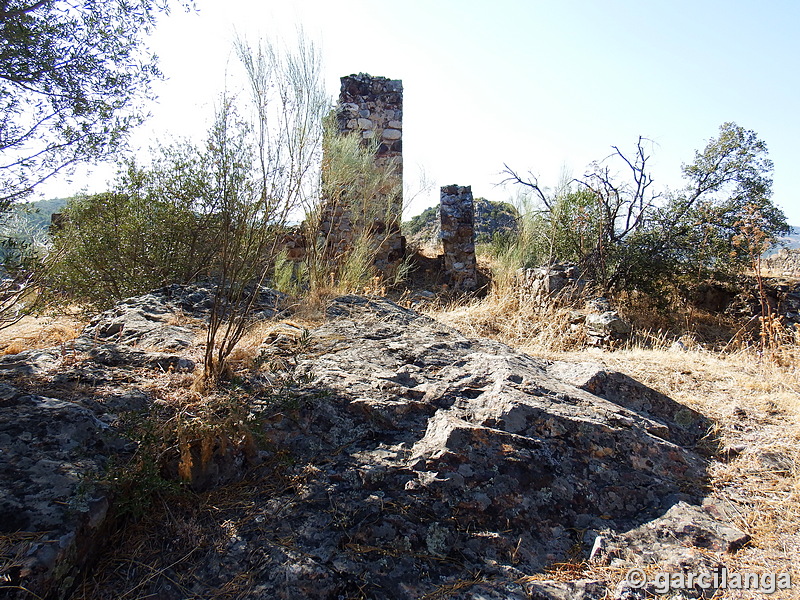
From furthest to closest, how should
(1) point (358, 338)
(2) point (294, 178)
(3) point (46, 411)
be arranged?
(1) point (358, 338) < (2) point (294, 178) < (3) point (46, 411)

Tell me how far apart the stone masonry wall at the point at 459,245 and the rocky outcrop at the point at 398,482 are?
5791 millimetres

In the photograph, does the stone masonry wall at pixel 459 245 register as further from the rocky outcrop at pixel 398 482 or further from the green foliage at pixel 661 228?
the rocky outcrop at pixel 398 482

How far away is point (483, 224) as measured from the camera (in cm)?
1244

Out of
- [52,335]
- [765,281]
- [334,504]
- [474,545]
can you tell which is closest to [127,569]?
[334,504]

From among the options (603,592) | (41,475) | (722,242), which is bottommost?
(603,592)

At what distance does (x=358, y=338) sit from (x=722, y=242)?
648 cm

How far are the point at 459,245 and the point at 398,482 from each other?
699cm

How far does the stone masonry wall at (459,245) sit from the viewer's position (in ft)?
28.9

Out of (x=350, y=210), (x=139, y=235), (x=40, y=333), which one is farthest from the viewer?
(x=350, y=210)

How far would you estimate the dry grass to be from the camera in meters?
2.00

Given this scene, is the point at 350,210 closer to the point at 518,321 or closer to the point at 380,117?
the point at 380,117

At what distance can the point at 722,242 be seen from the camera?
738 cm

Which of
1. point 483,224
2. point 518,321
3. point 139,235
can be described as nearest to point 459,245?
point 518,321

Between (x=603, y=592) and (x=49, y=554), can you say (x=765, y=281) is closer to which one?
(x=603, y=592)
